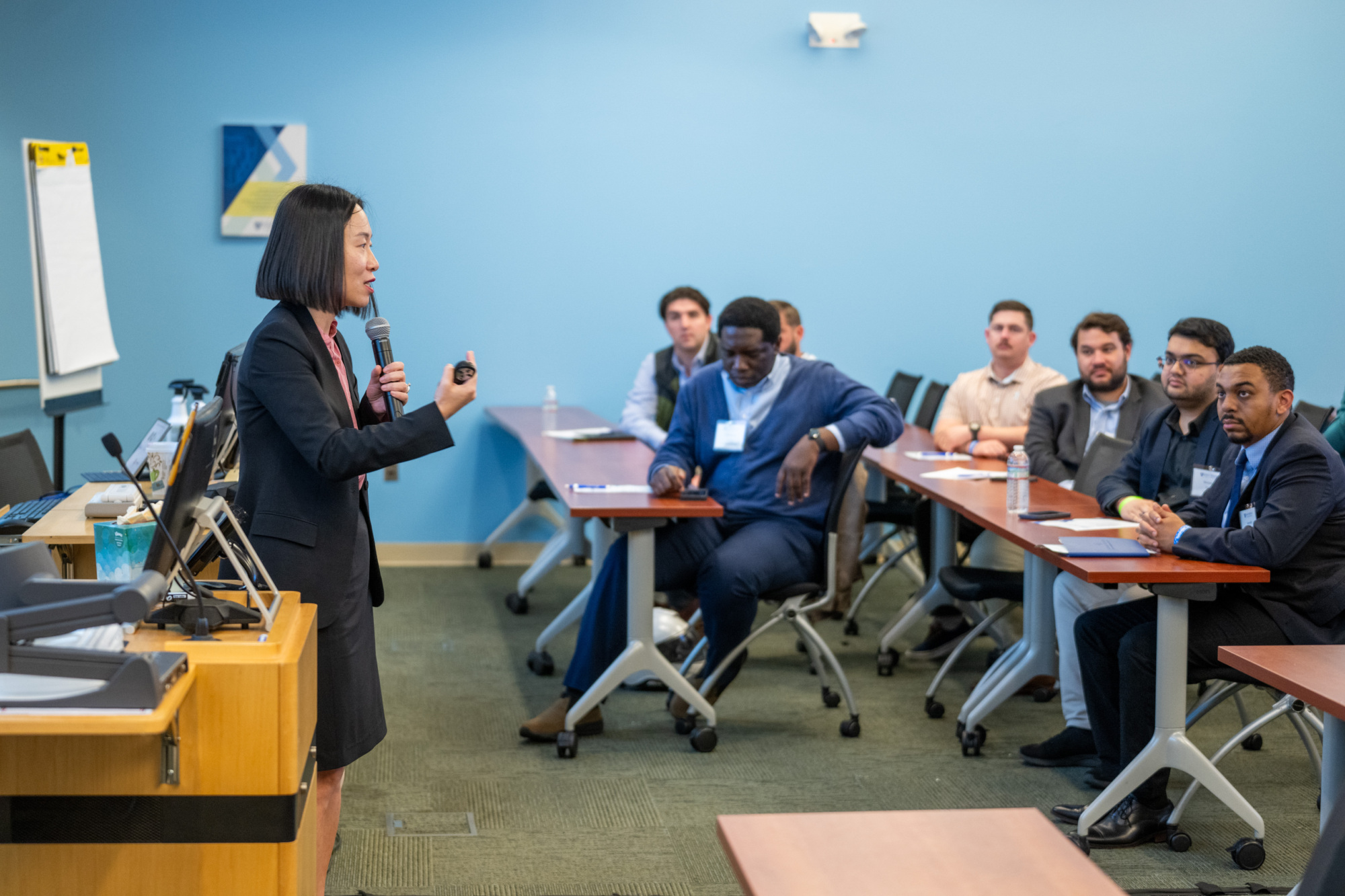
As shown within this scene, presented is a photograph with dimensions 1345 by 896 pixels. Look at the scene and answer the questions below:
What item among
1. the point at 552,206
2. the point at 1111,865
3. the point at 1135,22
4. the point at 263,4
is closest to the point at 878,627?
the point at 1111,865

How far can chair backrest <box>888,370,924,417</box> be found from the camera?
20.8ft

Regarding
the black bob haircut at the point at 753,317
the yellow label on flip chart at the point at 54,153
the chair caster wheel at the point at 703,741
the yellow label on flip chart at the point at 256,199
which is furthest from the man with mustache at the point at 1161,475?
the yellow label on flip chart at the point at 256,199

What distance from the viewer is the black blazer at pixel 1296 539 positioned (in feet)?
9.80

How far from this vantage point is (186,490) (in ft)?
5.92

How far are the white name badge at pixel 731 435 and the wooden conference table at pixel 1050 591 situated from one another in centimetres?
69

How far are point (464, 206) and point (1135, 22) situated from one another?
3827 millimetres

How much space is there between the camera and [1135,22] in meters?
6.79

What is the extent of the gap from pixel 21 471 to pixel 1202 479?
11.8ft

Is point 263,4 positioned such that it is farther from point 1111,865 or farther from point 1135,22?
point 1111,865

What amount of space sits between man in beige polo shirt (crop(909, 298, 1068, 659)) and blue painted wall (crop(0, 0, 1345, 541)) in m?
1.35

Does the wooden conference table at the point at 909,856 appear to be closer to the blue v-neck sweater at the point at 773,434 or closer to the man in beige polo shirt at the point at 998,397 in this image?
the blue v-neck sweater at the point at 773,434

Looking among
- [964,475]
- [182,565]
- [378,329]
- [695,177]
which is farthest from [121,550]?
[695,177]

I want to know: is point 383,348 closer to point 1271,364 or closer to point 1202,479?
point 1271,364

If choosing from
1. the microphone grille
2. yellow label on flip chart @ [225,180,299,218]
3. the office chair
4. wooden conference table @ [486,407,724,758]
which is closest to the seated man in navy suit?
the office chair
